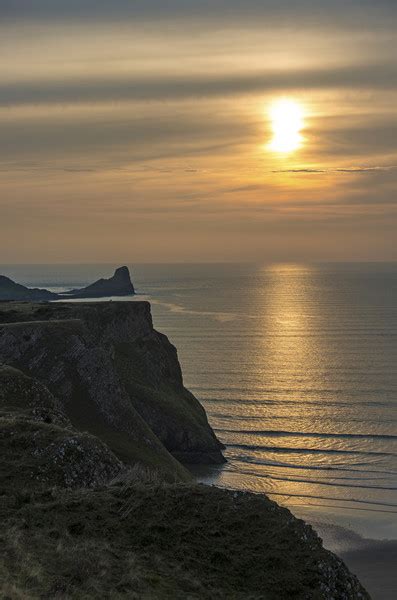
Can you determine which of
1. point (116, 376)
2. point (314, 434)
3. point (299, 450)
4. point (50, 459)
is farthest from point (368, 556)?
point (314, 434)

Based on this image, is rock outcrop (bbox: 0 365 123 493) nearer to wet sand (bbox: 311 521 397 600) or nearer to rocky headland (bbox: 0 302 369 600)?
rocky headland (bbox: 0 302 369 600)

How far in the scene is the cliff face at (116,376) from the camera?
80.2 metres

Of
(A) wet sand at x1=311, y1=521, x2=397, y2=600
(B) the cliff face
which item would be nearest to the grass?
(A) wet sand at x1=311, y1=521, x2=397, y2=600

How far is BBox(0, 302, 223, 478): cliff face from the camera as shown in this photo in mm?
80188

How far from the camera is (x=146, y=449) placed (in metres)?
78.6

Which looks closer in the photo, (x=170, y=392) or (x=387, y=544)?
(x=387, y=544)

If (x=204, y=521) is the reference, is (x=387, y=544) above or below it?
below

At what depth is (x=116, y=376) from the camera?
85438 millimetres

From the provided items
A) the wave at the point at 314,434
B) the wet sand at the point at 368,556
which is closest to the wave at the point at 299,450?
the wave at the point at 314,434

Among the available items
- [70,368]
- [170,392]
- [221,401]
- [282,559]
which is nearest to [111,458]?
[282,559]

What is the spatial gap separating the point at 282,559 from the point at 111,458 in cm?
1687

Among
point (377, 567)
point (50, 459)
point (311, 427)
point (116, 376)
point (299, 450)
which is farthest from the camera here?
point (311, 427)

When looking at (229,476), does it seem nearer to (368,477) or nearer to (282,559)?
(368,477)

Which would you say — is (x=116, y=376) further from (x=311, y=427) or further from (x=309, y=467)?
(x=311, y=427)
